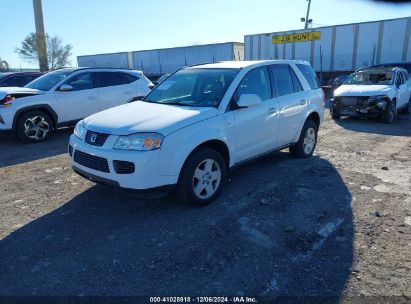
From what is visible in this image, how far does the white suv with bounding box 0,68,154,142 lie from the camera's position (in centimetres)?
785

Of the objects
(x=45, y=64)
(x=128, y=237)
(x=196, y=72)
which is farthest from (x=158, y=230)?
(x=45, y=64)

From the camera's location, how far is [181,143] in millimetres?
3928

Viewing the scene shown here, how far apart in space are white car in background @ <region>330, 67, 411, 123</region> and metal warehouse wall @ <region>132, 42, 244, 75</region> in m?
16.2

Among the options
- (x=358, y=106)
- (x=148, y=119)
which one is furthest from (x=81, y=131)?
(x=358, y=106)

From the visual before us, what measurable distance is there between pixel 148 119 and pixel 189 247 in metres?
1.57

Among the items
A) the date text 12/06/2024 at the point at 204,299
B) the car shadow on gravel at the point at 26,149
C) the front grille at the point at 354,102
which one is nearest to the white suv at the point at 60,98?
the car shadow on gravel at the point at 26,149

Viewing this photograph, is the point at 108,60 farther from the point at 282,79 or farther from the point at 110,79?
the point at 282,79

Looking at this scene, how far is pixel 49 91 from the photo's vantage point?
8289 millimetres

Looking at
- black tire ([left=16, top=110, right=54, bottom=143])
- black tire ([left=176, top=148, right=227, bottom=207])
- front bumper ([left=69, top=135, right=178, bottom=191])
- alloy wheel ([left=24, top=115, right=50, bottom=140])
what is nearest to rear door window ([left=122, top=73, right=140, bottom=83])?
black tire ([left=16, top=110, right=54, bottom=143])

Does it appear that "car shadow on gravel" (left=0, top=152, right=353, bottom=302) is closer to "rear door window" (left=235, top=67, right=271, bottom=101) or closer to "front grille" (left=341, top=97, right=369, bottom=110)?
"rear door window" (left=235, top=67, right=271, bottom=101)

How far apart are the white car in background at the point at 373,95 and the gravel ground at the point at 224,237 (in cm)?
508

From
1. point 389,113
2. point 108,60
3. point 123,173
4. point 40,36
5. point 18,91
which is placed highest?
point 40,36

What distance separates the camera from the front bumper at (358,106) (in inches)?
405

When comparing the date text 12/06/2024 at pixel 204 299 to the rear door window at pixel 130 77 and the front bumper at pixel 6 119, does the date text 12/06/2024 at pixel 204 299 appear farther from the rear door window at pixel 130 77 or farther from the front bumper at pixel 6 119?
the rear door window at pixel 130 77
